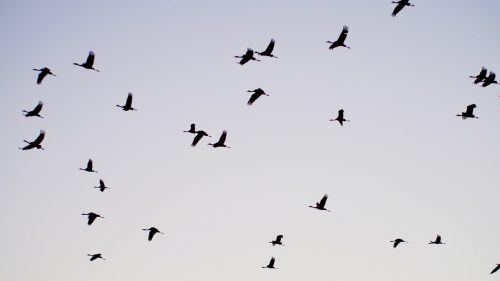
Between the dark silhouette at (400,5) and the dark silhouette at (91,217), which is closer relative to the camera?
the dark silhouette at (400,5)

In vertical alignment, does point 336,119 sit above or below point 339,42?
below

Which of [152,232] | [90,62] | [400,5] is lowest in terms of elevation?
[152,232]

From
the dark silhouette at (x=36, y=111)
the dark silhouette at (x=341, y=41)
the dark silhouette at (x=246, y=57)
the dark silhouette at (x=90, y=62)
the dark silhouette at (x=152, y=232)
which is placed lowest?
the dark silhouette at (x=152, y=232)

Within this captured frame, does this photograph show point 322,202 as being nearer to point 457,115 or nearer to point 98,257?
point 457,115

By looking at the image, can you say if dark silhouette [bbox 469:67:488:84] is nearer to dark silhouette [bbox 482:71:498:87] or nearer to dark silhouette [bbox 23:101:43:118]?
dark silhouette [bbox 482:71:498:87]

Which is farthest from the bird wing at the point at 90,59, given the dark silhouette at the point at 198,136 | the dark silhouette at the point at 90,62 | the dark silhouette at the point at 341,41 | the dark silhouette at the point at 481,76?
the dark silhouette at the point at 481,76

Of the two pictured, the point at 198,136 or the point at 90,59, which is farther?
the point at 198,136

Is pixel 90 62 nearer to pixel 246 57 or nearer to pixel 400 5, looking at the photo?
pixel 246 57

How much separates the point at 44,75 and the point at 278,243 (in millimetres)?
20024

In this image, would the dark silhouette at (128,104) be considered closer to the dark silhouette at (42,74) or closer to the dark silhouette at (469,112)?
the dark silhouette at (42,74)

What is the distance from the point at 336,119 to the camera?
42125 mm

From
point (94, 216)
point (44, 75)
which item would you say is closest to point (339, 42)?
point (44, 75)

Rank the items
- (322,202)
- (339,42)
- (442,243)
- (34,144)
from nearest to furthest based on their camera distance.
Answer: (339,42) < (34,144) < (322,202) < (442,243)

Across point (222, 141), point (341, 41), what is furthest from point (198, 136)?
point (341, 41)
